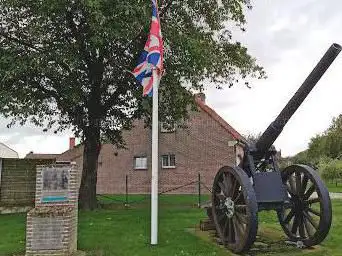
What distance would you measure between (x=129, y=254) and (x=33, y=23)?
10034 millimetres

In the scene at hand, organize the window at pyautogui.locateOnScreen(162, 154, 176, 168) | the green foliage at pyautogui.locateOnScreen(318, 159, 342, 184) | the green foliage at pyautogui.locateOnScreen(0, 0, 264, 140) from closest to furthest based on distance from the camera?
1. the green foliage at pyautogui.locateOnScreen(0, 0, 264, 140)
2. the window at pyautogui.locateOnScreen(162, 154, 176, 168)
3. the green foliage at pyautogui.locateOnScreen(318, 159, 342, 184)

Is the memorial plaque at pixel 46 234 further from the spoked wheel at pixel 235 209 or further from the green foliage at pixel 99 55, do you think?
the green foliage at pixel 99 55

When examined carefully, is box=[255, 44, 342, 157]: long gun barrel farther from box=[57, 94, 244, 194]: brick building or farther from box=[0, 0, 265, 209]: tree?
box=[57, 94, 244, 194]: brick building

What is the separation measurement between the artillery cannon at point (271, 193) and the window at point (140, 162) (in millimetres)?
25637

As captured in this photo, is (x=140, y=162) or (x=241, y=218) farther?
(x=140, y=162)

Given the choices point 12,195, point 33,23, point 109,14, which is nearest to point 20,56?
point 33,23

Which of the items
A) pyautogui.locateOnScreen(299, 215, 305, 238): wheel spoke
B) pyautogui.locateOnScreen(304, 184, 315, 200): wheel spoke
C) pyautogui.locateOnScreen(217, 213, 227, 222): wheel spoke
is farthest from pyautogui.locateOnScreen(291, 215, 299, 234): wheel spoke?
pyautogui.locateOnScreen(217, 213, 227, 222): wheel spoke

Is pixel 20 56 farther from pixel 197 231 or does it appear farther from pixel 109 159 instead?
pixel 109 159

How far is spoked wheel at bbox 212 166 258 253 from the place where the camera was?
31.2ft

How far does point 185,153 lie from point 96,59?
17581 mm

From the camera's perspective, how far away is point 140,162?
122ft

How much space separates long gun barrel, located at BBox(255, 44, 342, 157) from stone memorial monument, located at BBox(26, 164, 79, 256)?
4.02 metres

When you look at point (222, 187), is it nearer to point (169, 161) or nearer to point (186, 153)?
point (186, 153)

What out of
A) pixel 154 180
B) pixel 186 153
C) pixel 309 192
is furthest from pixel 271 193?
pixel 186 153
